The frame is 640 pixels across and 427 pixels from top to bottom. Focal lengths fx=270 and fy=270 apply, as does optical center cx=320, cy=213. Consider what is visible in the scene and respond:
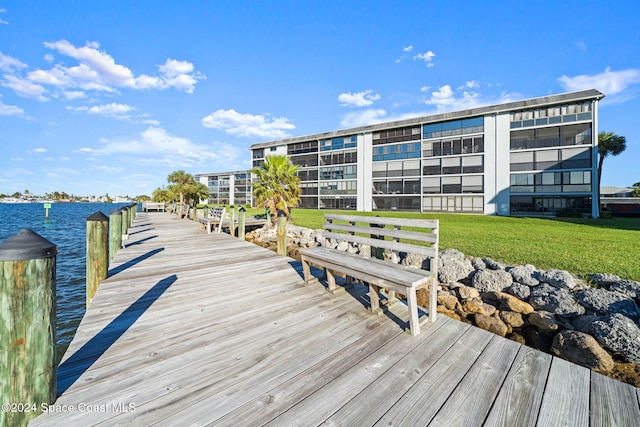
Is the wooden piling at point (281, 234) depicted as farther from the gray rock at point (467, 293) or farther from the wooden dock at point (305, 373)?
the gray rock at point (467, 293)

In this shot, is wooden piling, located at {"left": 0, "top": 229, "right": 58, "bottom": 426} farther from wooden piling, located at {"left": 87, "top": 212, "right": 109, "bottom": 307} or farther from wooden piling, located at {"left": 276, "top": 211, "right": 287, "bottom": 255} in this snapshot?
wooden piling, located at {"left": 276, "top": 211, "right": 287, "bottom": 255}

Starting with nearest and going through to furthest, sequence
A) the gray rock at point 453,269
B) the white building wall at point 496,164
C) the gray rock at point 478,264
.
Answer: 1. the gray rock at point 453,269
2. the gray rock at point 478,264
3. the white building wall at point 496,164

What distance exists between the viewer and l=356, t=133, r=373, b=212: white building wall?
127 ft

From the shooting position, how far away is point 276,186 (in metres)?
16.4

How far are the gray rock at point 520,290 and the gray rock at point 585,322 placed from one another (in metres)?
0.90

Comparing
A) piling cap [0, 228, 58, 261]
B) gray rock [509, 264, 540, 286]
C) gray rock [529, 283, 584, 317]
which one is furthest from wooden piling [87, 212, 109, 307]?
gray rock [509, 264, 540, 286]

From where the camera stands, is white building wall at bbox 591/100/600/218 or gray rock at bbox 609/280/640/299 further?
white building wall at bbox 591/100/600/218

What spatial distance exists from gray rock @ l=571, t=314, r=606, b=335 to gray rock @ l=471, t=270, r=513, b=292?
56.1 inches

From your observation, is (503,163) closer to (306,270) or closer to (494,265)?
(494,265)

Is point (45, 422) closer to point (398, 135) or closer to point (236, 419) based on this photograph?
point (236, 419)

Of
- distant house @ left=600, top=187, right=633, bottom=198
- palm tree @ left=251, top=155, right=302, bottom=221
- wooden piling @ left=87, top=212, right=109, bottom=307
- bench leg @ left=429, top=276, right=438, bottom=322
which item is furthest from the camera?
distant house @ left=600, top=187, right=633, bottom=198

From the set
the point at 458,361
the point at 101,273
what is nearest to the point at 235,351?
the point at 458,361

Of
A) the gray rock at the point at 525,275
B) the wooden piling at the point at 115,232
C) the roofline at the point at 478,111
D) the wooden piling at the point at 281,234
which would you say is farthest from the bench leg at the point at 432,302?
the roofline at the point at 478,111

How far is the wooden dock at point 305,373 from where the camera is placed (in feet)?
6.12
